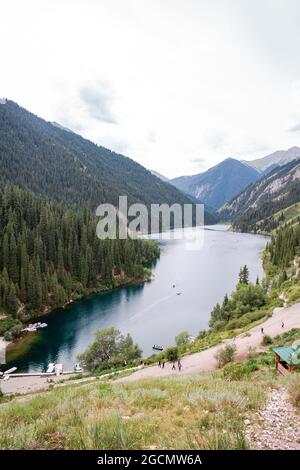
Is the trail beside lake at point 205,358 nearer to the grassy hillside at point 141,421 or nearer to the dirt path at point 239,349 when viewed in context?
the dirt path at point 239,349

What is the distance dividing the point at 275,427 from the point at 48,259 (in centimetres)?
9622

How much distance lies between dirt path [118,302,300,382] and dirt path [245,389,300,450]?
21143 millimetres

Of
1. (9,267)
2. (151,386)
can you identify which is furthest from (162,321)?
(151,386)

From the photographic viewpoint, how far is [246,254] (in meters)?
147

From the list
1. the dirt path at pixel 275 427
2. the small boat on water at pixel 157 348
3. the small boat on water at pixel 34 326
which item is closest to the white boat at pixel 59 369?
the small boat on water at pixel 157 348

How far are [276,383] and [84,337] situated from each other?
2048 inches

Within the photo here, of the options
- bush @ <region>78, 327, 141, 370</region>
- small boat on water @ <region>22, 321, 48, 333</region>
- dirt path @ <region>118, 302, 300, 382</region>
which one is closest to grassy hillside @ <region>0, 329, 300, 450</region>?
dirt path @ <region>118, 302, 300, 382</region>

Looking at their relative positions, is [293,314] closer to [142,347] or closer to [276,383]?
[142,347]

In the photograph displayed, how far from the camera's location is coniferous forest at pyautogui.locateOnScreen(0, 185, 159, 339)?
249 feet

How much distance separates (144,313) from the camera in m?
69.3

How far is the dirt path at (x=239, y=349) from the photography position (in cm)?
3209

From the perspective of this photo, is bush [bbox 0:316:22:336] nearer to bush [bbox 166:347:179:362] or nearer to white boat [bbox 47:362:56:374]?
white boat [bbox 47:362:56:374]

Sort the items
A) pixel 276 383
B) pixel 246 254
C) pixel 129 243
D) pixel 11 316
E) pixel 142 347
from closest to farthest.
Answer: pixel 276 383, pixel 142 347, pixel 11 316, pixel 129 243, pixel 246 254

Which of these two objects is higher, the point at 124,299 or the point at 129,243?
the point at 129,243
